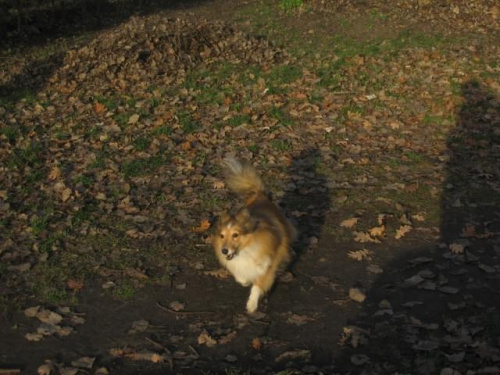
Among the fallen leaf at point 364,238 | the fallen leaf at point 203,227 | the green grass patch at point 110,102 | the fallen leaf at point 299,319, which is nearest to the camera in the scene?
the fallen leaf at point 299,319

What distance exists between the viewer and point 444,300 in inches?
243

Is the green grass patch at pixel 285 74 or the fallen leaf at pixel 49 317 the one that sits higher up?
the fallen leaf at pixel 49 317

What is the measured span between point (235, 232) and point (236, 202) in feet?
8.67

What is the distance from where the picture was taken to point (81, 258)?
7090 mm

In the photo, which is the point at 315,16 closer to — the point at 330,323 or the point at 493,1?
the point at 493,1

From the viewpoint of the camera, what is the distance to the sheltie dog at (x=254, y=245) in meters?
5.82

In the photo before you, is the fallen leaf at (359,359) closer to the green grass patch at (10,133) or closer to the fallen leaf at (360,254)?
the fallen leaf at (360,254)

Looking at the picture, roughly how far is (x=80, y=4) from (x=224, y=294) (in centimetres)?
1581

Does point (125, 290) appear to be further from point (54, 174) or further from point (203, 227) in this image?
point (54, 174)

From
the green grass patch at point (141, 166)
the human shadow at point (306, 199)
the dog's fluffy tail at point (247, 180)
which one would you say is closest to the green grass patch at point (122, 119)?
the green grass patch at point (141, 166)

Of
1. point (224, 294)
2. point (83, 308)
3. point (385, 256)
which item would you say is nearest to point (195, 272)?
point (224, 294)

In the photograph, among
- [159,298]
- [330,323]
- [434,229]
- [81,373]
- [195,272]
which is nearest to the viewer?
[81,373]

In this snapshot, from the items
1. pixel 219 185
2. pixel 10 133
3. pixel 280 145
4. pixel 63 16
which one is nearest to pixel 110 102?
pixel 10 133

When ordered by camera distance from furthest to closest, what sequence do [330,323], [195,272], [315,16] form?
[315,16] < [195,272] < [330,323]
